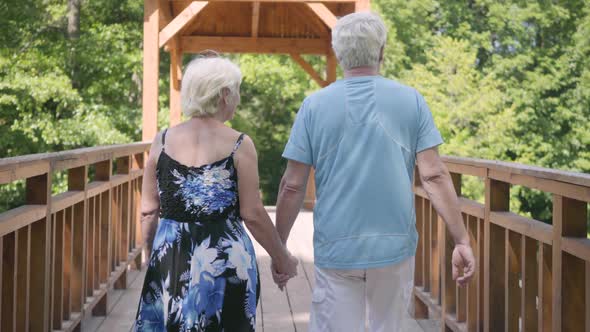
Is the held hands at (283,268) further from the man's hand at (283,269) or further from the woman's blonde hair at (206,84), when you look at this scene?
the woman's blonde hair at (206,84)

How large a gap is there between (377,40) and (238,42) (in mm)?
9789

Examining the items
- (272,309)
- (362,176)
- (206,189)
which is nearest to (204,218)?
(206,189)

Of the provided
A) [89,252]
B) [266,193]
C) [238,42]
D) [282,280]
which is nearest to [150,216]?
[282,280]

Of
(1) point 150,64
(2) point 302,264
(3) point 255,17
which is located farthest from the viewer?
(3) point 255,17

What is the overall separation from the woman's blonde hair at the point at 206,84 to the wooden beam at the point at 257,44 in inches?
376

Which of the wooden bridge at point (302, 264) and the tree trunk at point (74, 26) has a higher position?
the tree trunk at point (74, 26)

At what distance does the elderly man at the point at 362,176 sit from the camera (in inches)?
95.6

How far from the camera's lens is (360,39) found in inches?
97.3

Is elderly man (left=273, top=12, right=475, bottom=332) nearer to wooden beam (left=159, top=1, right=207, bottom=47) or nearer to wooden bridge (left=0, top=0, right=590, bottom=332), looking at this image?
wooden bridge (left=0, top=0, right=590, bottom=332)

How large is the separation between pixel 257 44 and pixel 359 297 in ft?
32.5

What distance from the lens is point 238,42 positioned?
1211 centimetres

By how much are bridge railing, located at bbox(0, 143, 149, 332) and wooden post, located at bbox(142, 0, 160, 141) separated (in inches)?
84.4

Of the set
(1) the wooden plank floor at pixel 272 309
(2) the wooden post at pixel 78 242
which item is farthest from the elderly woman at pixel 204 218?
(1) the wooden plank floor at pixel 272 309

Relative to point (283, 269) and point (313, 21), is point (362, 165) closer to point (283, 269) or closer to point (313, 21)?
point (283, 269)
